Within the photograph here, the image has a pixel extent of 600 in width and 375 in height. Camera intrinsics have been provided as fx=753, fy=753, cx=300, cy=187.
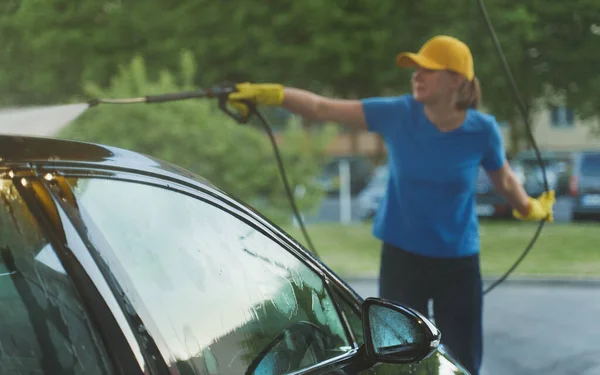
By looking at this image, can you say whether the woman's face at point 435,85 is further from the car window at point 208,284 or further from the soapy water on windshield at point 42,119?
the car window at point 208,284

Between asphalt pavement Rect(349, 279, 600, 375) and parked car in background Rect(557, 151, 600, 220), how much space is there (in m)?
5.95

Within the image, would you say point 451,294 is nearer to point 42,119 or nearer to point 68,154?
point 42,119

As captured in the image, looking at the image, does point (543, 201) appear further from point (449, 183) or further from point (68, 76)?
point (68, 76)

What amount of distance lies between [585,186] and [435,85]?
1131 centimetres

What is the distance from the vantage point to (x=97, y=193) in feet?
4.45

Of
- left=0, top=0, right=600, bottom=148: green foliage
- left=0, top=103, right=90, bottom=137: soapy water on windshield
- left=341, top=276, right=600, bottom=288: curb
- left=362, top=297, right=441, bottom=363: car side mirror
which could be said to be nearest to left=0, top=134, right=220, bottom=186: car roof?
left=362, top=297, right=441, bottom=363: car side mirror

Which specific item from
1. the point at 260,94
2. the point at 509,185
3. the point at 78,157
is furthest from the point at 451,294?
the point at 78,157

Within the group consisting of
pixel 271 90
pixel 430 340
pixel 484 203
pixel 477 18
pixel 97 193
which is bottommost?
pixel 484 203

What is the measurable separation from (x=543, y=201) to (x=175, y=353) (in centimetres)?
294

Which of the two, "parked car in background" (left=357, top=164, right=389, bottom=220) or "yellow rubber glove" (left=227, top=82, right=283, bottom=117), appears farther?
"parked car in background" (left=357, top=164, right=389, bottom=220)

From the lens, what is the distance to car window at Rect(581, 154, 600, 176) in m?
13.9

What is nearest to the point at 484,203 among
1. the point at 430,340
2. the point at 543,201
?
the point at 543,201

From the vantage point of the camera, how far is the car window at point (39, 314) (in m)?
1.26

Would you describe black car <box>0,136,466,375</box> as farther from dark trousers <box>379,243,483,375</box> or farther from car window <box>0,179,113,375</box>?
dark trousers <box>379,243,483,375</box>
